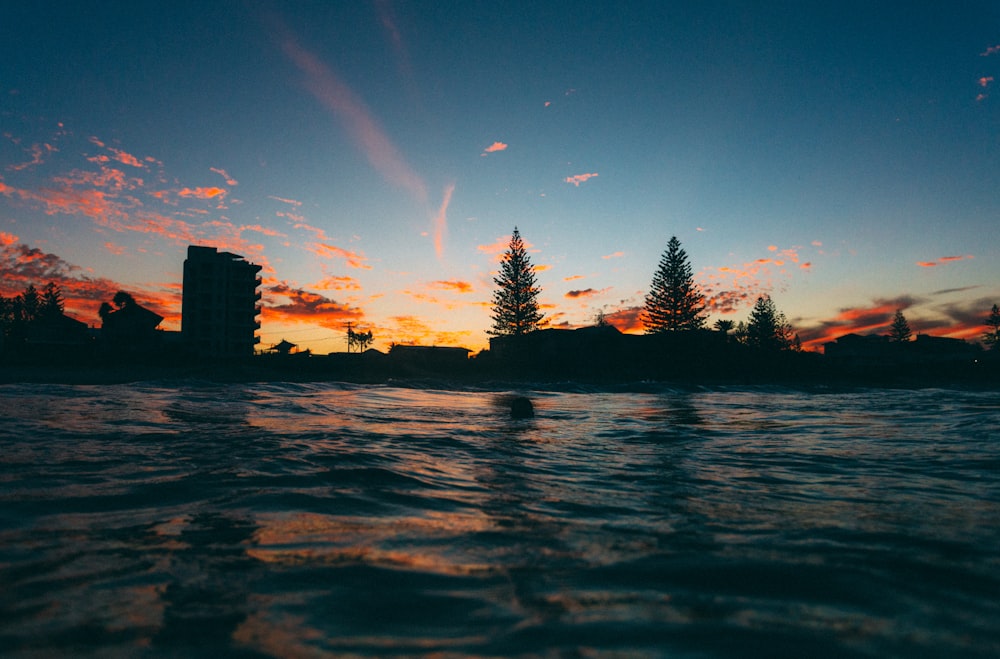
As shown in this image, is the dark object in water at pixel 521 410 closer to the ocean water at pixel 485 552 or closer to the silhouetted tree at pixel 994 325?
the ocean water at pixel 485 552

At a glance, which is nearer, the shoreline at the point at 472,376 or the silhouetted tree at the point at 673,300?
the shoreline at the point at 472,376

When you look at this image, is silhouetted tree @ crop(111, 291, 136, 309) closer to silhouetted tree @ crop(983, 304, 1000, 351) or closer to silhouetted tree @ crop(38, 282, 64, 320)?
silhouetted tree @ crop(38, 282, 64, 320)

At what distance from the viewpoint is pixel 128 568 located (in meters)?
2.71

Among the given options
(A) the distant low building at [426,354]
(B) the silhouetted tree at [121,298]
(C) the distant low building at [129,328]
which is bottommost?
(A) the distant low building at [426,354]

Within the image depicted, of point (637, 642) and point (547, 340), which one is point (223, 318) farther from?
point (637, 642)

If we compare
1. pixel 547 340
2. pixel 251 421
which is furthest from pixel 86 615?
pixel 547 340

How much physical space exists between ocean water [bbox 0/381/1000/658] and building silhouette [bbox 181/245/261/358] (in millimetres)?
50100

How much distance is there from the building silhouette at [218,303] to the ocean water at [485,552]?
50.1 metres

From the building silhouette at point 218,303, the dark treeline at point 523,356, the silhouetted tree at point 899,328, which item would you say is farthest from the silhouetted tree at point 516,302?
the silhouetted tree at point 899,328

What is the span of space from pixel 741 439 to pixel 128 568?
31.0 feet

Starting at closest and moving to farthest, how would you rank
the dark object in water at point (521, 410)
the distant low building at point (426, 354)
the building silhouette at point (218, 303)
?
1. the dark object in water at point (521, 410)
2. the building silhouette at point (218, 303)
3. the distant low building at point (426, 354)

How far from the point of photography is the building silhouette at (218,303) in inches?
2024

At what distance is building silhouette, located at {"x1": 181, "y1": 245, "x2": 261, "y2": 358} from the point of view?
169ft

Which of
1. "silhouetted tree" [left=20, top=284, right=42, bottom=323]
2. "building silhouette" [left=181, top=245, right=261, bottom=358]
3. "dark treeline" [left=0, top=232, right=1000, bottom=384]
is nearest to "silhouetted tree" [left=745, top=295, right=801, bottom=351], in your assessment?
"dark treeline" [left=0, top=232, right=1000, bottom=384]
